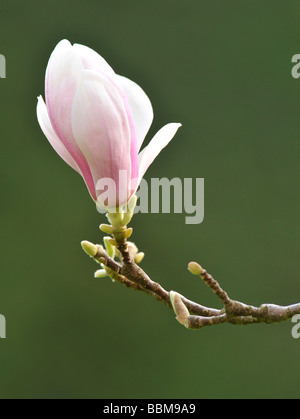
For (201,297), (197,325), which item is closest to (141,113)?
(197,325)

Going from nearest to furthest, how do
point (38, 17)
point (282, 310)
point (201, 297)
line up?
1. point (282, 310)
2. point (201, 297)
3. point (38, 17)

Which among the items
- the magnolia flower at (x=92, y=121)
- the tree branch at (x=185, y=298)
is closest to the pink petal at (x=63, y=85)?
the magnolia flower at (x=92, y=121)

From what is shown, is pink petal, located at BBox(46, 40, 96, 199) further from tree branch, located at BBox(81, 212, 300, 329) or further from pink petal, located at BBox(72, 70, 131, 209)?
tree branch, located at BBox(81, 212, 300, 329)

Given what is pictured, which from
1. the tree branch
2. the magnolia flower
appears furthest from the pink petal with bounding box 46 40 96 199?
the tree branch

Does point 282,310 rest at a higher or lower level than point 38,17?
lower

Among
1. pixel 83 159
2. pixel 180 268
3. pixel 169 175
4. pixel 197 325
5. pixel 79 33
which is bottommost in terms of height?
pixel 197 325

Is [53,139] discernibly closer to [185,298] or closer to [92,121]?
[92,121]

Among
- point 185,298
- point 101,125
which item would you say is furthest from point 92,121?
point 185,298

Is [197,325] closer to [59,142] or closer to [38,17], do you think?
[59,142]
